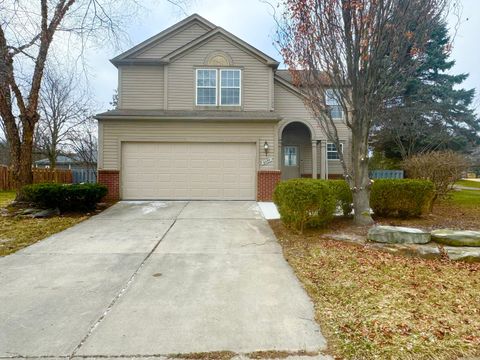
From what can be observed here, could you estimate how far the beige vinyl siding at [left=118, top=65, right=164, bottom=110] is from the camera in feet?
41.6

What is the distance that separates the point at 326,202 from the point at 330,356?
4386 millimetres

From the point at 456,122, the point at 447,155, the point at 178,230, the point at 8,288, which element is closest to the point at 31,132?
the point at 178,230

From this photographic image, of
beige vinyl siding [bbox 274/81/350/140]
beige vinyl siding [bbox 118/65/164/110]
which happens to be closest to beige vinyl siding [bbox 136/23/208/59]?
beige vinyl siding [bbox 118/65/164/110]

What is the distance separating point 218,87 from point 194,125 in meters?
2.24

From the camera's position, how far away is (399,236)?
540 centimetres

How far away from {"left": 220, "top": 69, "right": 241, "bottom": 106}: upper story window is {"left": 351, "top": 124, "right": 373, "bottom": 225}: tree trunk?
6.89 metres

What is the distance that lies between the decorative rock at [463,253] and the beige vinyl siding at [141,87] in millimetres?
11147

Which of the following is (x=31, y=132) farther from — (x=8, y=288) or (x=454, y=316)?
(x=454, y=316)

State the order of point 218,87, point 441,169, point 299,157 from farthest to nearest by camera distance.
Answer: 1. point 299,157
2. point 218,87
3. point 441,169

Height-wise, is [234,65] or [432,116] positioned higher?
[234,65]

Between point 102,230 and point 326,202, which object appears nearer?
point 326,202

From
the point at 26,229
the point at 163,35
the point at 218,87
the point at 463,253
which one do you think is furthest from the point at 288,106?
the point at 26,229

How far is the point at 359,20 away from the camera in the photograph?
6.08 meters

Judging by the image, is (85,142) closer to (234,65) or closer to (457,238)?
(234,65)
